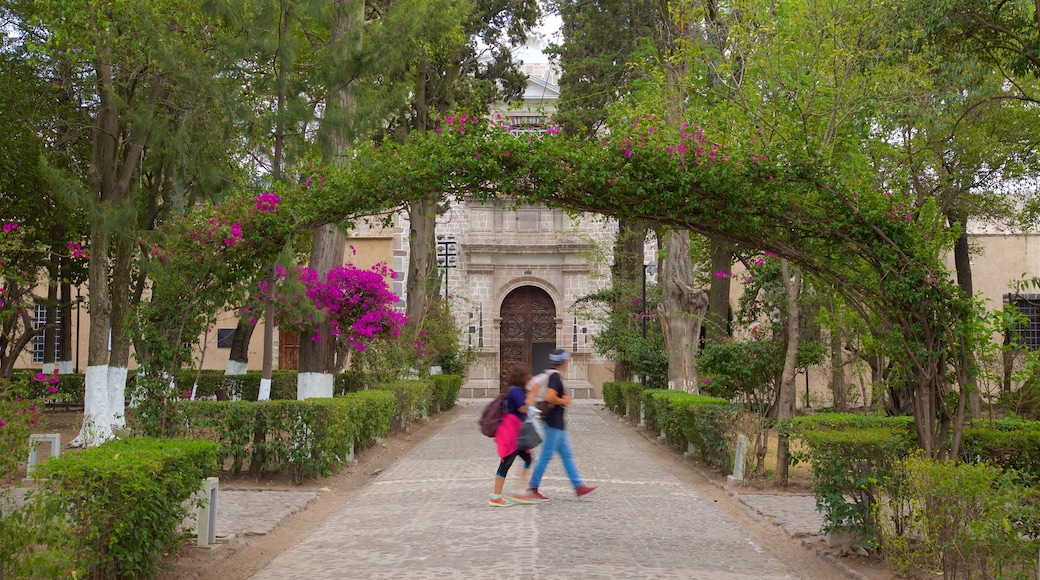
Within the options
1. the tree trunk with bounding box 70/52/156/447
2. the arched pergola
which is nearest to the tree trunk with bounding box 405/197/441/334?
the tree trunk with bounding box 70/52/156/447

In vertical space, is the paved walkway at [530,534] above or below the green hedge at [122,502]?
below

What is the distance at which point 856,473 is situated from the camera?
8.05 m

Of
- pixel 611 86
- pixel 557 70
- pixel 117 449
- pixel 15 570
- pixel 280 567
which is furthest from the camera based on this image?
pixel 557 70

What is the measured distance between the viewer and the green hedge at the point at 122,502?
5.82m

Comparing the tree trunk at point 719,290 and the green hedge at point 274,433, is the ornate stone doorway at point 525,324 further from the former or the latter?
the green hedge at point 274,433

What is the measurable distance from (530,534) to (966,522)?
3.66 m

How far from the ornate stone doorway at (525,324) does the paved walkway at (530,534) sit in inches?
Answer: 969

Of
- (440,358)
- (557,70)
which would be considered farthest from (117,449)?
(440,358)

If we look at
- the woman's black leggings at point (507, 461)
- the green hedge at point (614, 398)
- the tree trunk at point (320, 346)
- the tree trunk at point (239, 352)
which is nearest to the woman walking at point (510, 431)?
the woman's black leggings at point (507, 461)

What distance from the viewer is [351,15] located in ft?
54.5

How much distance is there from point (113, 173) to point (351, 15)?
4.55 meters

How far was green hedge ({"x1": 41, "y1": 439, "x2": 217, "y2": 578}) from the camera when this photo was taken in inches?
229

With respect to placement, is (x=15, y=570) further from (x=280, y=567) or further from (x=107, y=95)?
(x=107, y=95)

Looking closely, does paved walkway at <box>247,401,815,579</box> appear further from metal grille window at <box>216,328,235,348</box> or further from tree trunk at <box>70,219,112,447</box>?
metal grille window at <box>216,328,235,348</box>
